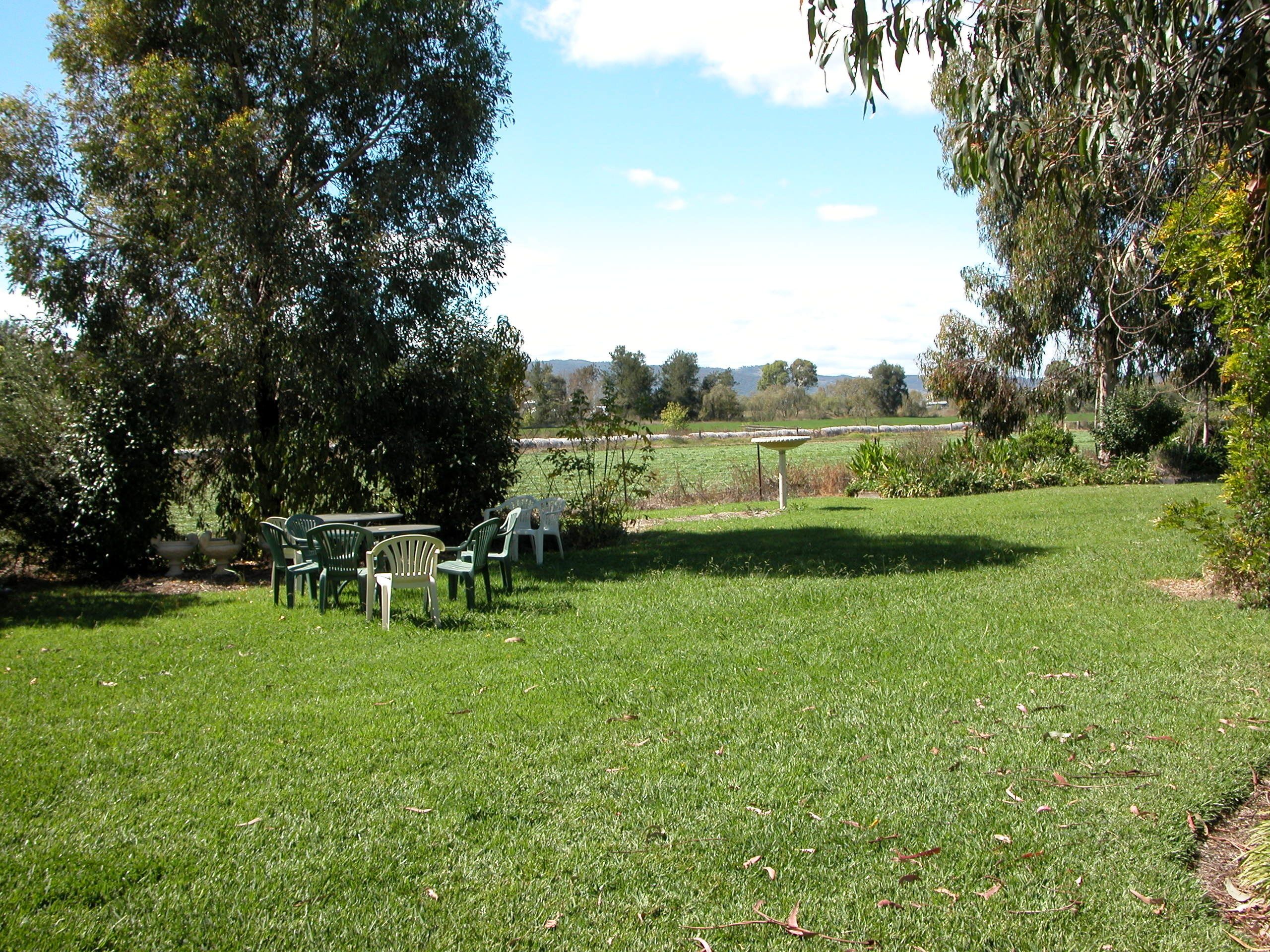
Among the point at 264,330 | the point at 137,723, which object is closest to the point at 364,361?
the point at 264,330

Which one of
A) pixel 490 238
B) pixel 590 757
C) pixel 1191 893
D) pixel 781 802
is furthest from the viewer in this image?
pixel 490 238

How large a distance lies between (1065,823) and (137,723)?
5245 mm

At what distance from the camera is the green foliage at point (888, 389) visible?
96312 mm

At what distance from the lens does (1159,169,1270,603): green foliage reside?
25.5 ft

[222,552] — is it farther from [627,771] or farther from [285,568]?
[627,771]

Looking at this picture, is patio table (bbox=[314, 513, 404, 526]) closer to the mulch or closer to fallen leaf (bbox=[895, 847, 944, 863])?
fallen leaf (bbox=[895, 847, 944, 863])

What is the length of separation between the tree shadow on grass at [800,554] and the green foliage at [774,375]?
130 m

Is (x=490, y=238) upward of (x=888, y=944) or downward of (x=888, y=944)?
upward

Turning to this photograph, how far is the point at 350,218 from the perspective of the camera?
12.0 metres

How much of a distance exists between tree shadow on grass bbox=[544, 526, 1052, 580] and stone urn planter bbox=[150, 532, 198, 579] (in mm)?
4823

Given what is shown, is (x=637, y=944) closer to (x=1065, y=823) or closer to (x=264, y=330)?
(x=1065, y=823)

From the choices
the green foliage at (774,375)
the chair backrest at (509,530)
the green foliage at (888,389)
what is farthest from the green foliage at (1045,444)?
the green foliage at (774,375)

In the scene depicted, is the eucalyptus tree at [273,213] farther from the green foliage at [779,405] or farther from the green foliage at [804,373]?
the green foliage at [804,373]

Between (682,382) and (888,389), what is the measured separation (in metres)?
27.9
